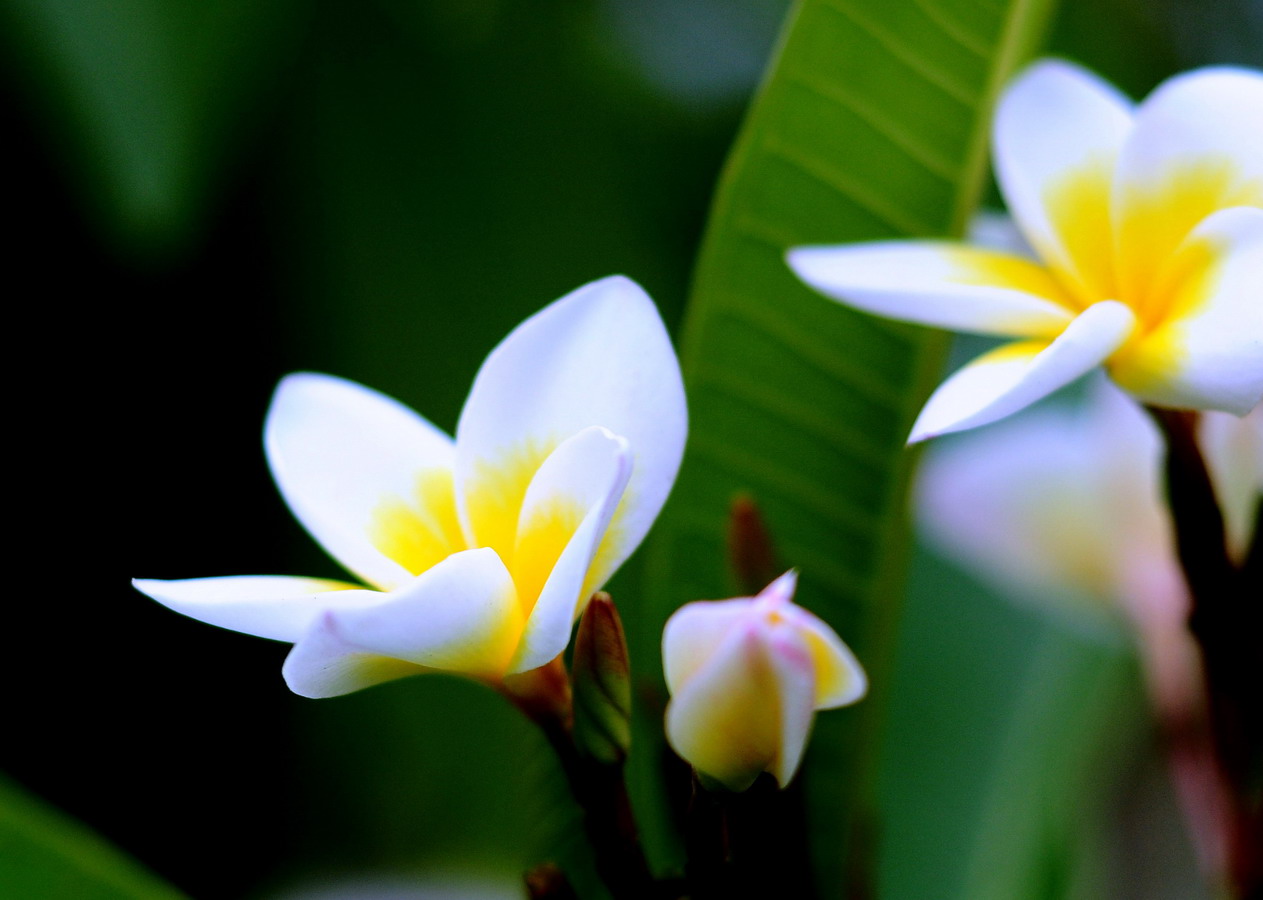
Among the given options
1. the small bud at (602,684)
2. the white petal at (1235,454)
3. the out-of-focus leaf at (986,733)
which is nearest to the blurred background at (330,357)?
the out-of-focus leaf at (986,733)

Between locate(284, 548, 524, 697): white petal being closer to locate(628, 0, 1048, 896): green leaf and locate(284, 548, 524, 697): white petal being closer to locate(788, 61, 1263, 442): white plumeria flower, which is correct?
locate(788, 61, 1263, 442): white plumeria flower

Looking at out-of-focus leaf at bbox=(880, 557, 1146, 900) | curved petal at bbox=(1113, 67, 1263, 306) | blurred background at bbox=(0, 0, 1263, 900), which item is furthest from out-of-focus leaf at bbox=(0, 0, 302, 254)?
out-of-focus leaf at bbox=(880, 557, 1146, 900)

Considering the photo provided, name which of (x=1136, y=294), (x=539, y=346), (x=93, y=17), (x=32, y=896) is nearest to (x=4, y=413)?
(x=93, y=17)

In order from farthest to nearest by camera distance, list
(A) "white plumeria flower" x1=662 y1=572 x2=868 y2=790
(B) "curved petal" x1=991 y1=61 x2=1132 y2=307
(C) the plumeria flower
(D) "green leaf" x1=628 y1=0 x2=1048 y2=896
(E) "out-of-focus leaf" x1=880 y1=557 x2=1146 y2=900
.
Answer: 1. (E) "out-of-focus leaf" x1=880 y1=557 x2=1146 y2=900
2. (C) the plumeria flower
3. (D) "green leaf" x1=628 y1=0 x2=1048 y2=896
4. (B) "curved petal" x1=991 y1=61 x2=1132 y2=307
5. (A) "white plumeria flower" x1=662 y1=572 x2=868 y2=790

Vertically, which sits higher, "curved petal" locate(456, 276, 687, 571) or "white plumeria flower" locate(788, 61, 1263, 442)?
"white plumeria flower" locate(788, 61, 1263, 442)

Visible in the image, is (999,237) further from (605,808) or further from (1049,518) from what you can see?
(605,808)

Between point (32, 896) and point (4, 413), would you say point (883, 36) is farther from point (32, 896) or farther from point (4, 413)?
point (4, 413)

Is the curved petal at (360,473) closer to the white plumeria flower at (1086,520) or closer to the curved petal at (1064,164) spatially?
the curved petal at (1064,164)
